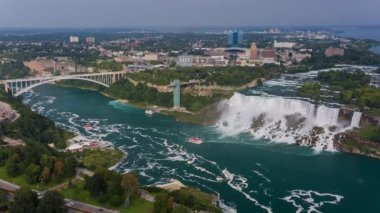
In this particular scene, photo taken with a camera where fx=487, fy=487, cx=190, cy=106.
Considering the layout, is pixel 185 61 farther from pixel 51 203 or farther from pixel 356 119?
pixel 51 203

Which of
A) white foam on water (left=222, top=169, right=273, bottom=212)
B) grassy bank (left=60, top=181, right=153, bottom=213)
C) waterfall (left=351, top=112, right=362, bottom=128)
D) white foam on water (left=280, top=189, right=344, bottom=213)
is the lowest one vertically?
white foam on water (left=280, top=189, right=344, bottom=213)

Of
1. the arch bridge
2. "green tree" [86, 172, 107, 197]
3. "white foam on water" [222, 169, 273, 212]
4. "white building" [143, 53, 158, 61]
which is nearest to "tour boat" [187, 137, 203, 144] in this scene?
"white foam on water" [222, 169, 273, 212]

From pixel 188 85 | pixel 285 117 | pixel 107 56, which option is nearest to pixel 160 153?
pixel 285 117

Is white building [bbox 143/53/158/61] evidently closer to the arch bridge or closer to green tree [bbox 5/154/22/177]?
the arch bridge

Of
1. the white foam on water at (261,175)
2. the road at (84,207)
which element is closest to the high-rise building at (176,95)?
the white foam on water at (261,175)

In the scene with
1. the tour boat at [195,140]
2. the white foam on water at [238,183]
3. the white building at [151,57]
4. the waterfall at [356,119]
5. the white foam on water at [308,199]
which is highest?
the white building at [151,57]

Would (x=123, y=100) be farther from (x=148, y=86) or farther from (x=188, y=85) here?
(x=188, y=85)

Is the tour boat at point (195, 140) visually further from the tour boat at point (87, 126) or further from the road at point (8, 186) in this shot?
the road at point (8, 186)
